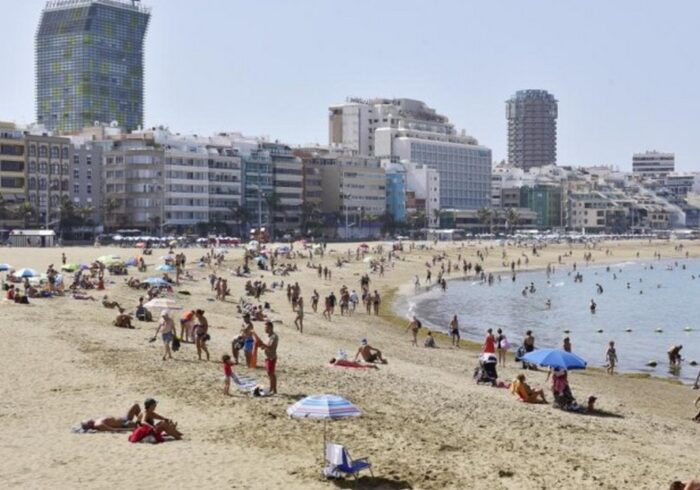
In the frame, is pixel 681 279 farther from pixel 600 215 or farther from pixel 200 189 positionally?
pixel 600 215

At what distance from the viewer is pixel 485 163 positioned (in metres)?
184

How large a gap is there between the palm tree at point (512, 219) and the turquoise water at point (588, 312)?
7733 cm

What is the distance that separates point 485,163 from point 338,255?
9676 cm

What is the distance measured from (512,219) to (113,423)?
15824cm

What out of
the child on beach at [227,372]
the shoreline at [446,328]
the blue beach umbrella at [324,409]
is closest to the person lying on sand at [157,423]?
the blue beach umbrella at [324,409]

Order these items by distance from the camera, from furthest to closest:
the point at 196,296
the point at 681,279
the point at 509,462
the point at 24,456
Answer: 1. the point at 681,279
2. the point at 196,296
3. the point at 509,462
4. the point at 24,456

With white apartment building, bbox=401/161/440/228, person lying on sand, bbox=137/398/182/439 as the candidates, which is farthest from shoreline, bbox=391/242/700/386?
white apartment building, bbox=401/161/440/228

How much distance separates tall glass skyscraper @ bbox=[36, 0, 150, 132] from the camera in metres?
189

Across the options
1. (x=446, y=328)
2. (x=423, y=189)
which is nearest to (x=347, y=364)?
(x=446, y=328)

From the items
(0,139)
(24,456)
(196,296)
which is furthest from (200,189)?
(24,456)

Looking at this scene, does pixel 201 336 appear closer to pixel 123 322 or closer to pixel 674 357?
pixel 123 322

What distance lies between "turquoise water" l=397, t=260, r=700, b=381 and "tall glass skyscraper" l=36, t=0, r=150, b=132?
119 m

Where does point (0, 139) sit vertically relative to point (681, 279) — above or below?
above

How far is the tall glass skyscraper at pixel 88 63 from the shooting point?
7451 inches
